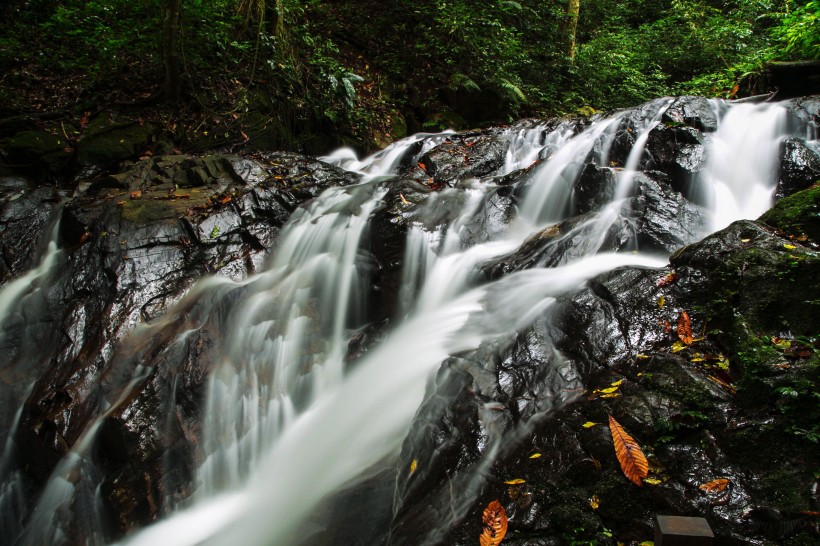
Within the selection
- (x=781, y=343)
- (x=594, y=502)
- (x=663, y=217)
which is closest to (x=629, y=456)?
(x=594, y=502)

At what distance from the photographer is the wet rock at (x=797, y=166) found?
17.7 feet

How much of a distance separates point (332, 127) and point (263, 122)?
4.57ft

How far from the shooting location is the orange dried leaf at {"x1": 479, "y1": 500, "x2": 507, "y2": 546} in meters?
2.45

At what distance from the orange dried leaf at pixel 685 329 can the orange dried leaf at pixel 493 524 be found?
1726 millimetres

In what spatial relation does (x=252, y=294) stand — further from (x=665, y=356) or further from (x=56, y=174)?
(x=56, y=174)

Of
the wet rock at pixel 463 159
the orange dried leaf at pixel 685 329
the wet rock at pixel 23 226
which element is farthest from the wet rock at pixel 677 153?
the wet rock at pixel 23 226

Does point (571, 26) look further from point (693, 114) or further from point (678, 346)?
point (678, 346)

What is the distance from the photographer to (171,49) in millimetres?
8688

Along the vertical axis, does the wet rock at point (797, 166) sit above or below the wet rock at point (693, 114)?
below

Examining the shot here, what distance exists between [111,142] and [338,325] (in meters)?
5.67

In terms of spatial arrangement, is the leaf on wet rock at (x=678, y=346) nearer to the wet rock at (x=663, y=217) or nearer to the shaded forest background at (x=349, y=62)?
the wet rock at (x=663, y=217)

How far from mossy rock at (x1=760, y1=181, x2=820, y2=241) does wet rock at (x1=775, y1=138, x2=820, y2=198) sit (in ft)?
5.72

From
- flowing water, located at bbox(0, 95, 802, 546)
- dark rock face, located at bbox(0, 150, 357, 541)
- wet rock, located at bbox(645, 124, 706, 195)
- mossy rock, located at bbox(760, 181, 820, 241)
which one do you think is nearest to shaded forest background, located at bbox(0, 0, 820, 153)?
dark rock face, located at bbox(0, 150, 357, 541)

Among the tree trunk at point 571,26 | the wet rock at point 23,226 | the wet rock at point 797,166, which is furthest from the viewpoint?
the tree trunk at point 571,26
